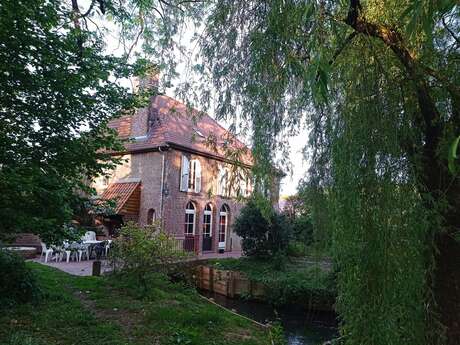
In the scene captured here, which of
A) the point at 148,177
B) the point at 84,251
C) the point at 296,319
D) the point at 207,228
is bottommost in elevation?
the point at 296,319

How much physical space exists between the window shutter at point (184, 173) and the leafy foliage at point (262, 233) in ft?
11.9

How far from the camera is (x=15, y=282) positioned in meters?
6.54

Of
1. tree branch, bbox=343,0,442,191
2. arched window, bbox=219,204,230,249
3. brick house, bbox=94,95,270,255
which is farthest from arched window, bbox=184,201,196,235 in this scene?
tree branch, bbox=343,0,442,191

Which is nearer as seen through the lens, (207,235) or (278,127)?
(278,127)

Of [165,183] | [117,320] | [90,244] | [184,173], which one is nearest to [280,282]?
[117,320]

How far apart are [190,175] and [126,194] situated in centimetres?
329

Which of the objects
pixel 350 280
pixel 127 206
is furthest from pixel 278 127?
pixel 127 206

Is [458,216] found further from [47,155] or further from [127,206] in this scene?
[127,206]

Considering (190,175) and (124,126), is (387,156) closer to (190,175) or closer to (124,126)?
(190,175)

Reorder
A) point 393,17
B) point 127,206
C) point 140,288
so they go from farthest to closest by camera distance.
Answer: point 127,206, point 140,288, point 393,17

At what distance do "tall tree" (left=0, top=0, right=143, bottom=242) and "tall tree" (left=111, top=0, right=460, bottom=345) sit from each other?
3.37m

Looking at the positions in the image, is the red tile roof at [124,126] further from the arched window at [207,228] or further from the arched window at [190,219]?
the arched window at [207,228]

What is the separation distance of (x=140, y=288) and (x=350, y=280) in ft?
21.9

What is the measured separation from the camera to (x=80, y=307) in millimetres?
6730
